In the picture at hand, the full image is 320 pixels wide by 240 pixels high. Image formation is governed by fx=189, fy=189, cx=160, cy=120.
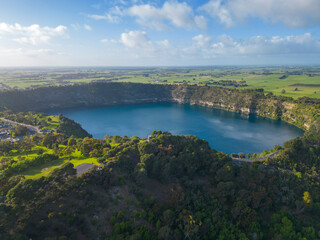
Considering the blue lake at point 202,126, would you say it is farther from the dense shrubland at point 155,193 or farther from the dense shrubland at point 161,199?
the dense shrubland at point 161,199

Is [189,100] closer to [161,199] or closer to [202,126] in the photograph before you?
[202,126]

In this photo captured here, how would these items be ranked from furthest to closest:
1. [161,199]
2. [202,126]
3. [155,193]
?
[202,126] → [155,193] → [161,199]

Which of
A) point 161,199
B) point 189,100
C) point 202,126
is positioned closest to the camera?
point 161,199

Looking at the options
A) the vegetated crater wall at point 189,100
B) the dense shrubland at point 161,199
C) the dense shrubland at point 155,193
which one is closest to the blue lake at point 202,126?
the vegetated crater wall at point 189,100

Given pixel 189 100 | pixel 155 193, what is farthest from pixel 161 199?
pixel 189 100

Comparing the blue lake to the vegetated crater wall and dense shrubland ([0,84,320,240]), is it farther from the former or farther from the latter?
dense shrubland ([0,84,320,240])

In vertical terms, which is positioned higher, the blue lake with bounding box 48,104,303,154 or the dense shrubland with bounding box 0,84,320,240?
the dense shrubland with bounding box 0,84,320,240

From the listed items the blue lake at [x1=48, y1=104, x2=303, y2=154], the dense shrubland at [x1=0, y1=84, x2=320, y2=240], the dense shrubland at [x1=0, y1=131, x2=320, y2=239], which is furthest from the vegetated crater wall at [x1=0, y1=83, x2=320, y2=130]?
the dense shrubland at [x1=0, y1=131, x2=320, y2=239]
